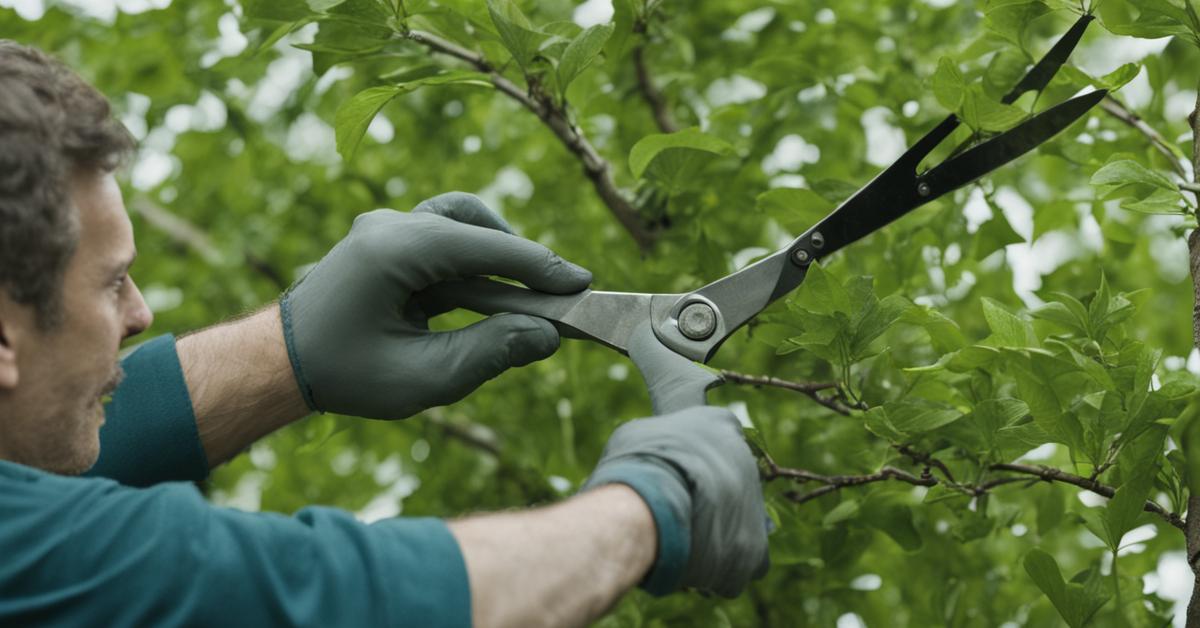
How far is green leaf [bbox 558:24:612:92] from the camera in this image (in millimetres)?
1320

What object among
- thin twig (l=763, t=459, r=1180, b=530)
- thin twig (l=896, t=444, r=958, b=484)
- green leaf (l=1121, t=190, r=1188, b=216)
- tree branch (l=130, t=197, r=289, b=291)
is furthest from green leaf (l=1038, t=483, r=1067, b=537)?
tree branch (l=130, t=197, r=289, b=291)

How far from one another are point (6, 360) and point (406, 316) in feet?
1.65

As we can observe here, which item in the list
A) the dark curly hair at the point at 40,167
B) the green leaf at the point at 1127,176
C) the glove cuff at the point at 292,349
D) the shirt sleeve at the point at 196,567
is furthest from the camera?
the glove cuff at the point at 292,349

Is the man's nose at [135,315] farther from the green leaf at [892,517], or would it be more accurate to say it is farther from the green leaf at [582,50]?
the green leaf at [892,517]

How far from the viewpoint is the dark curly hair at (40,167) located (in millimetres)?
1053

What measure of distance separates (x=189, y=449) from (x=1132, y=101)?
133 cm

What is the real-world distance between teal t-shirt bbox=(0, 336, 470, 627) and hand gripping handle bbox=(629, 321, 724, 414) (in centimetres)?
31

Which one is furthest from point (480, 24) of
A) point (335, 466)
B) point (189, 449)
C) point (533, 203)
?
point (335, 466)

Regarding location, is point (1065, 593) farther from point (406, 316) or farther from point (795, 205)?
point (406, 316)

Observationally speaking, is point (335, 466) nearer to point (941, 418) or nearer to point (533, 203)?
point (533, 203)

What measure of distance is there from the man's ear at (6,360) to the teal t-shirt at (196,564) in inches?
3.8

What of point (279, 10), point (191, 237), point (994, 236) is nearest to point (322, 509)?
point (279, 10)

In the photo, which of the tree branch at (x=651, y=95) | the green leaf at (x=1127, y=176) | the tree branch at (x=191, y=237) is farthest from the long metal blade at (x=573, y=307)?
the tree branch at (x=191, y=237)

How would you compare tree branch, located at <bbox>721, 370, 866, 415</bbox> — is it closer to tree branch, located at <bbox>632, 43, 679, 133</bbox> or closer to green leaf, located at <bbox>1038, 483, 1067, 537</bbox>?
green leaf, located at <bbox>1038, 483, 1067, 537</bbox>
